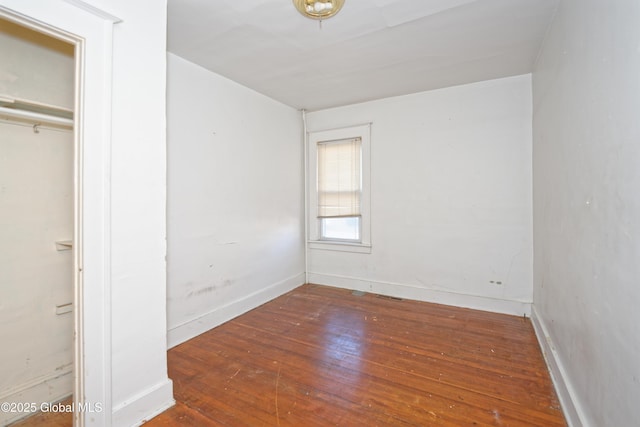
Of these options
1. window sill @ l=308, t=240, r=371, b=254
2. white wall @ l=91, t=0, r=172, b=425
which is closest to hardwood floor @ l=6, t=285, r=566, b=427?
white wall @ l=91, t=0, r=172, b=425

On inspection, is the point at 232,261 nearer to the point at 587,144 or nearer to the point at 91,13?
the point at 91,13

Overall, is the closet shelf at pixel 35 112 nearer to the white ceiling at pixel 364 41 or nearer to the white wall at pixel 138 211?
the white wall at pixel 138 211

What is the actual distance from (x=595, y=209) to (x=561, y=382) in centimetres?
114

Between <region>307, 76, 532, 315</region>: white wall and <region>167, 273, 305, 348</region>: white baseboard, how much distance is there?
0.92 meters

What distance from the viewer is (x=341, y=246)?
13.5ft

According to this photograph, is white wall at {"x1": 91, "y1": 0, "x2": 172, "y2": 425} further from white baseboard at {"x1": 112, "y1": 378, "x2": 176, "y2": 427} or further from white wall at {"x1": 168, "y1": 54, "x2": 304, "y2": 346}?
white wall at {"x1": 168, "y1": 54, "x2": 304, "y2": 346}

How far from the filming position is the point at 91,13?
1455 millimetres

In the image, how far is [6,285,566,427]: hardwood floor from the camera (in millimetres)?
1724

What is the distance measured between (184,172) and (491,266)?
334 centimetres

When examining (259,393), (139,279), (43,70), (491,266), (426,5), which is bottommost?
(259,393)

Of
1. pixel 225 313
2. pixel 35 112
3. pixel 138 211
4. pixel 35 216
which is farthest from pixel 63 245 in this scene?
pixel 225 313

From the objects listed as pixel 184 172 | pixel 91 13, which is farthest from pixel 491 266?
pixel 91 13

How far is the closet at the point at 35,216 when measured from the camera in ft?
5.41

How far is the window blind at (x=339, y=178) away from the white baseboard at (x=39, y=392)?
3.10 metres
